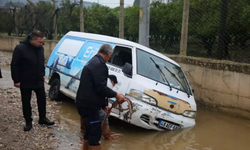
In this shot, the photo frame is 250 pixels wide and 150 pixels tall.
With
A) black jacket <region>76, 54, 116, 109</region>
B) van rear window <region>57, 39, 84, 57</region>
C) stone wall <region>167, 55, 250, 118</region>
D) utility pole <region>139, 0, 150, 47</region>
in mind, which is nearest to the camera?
black jacket <region>76, 54, 116, 109</region>

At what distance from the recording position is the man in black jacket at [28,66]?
5168mm

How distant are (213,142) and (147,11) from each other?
427cm

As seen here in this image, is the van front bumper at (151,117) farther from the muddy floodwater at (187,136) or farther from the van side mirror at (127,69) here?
the van side mirror at (127,69)

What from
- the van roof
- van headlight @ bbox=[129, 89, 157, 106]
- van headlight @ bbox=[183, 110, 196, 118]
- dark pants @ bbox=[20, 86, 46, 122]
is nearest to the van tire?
the van roof

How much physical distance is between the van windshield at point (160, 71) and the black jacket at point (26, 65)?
2.02 meters

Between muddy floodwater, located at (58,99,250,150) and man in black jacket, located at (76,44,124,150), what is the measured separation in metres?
1.28

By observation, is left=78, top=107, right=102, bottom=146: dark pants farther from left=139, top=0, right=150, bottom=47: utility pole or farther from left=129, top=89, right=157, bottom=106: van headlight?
left=139, top=0, right=150, bottom=47: utility pole

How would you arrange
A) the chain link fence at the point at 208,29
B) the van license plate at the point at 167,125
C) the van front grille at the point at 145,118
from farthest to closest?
the chain link fence at the point at 208,29 < the van license plate at the point at 167,125 < the van front grille at the point at 145,118

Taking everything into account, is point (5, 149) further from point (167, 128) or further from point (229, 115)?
point (229, 115)

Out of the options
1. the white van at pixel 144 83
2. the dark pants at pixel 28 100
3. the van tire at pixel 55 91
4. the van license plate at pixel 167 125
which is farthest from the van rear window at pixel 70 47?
the van license plate at pixel 167 125

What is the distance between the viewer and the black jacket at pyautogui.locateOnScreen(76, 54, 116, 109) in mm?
3887

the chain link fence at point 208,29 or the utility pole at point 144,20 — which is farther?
the utility pole at point 144,20

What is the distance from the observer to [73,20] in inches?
800

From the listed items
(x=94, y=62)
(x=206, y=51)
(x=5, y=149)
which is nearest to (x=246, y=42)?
(x=206, y=51)
